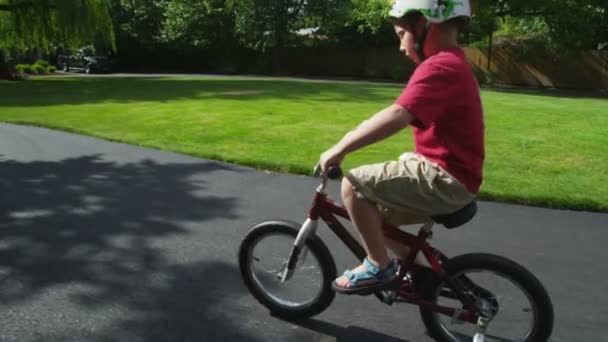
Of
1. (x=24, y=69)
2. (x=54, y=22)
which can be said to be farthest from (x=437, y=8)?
A: (x=24, y=69)

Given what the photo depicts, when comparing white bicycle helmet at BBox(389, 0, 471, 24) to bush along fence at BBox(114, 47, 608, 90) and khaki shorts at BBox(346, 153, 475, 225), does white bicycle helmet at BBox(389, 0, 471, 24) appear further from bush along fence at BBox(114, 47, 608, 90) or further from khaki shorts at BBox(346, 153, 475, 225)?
bush along fence at BBox(114, 47, 608, 90)

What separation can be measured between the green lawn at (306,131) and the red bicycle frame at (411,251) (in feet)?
11.2

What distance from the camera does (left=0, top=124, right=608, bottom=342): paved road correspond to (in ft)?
11.0

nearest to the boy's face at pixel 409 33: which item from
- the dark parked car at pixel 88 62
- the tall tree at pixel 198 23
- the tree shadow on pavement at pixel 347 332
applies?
the tree shadow on pavement at pixel 347 332

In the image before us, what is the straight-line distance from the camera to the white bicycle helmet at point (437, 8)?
264 cm

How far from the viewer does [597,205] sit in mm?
5898

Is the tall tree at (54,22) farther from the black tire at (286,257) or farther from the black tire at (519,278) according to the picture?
the black tire at (519,278)

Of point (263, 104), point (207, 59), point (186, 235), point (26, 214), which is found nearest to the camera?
point (186, 235)

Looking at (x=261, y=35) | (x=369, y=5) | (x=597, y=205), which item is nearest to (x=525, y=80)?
(x=369, y=5)

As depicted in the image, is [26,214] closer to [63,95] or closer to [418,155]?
[418,155]

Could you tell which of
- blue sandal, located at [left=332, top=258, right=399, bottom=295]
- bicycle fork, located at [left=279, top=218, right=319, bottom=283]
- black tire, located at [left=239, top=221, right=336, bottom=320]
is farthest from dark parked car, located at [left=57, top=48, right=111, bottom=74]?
blue sandal, located at [left=332, top=258, right=399, bottom=295]

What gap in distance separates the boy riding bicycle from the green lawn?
3.63 meters

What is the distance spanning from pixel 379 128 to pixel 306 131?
7.93m

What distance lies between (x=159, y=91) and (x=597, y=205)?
54.3 feet
